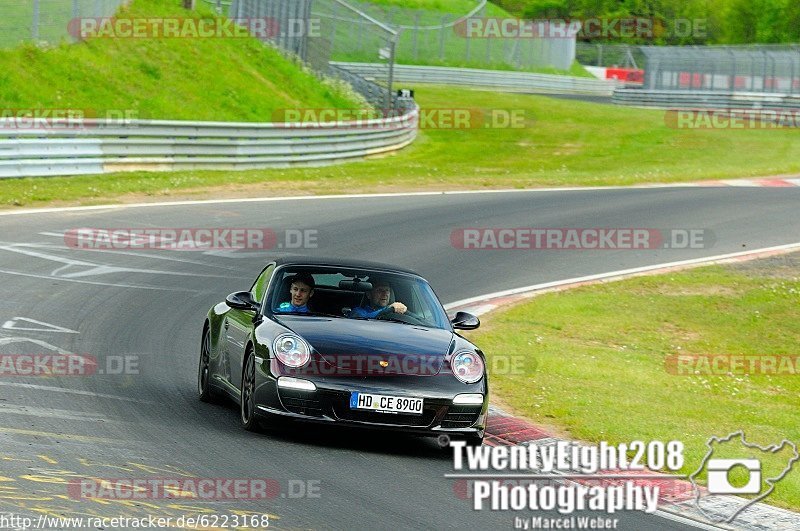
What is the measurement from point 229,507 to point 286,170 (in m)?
23.3

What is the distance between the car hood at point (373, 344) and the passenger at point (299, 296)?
Answer: 0.18m

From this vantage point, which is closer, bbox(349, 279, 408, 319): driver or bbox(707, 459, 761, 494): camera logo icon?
bbox(707, 459, 761, 494): camera logo icon

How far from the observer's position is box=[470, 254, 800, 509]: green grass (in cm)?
1076

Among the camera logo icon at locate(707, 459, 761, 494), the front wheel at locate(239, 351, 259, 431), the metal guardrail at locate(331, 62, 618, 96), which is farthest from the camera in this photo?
the metal guardrail at locate(331, 62, 618, 96)

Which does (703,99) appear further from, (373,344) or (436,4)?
(373,344)

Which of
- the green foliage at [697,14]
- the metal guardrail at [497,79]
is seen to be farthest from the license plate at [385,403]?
the green foliage at [697,14]

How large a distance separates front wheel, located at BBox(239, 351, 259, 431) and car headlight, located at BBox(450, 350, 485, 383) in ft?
4.63

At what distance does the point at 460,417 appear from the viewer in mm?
9109

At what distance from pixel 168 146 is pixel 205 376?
57.1ft

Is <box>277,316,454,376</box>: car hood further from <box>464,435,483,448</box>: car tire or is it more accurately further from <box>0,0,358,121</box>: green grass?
<box>0,0,358,121</box>: green grass

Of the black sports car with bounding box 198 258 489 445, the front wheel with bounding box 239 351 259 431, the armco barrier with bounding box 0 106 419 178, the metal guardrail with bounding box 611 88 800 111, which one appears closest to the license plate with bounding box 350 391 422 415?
the black sports car with bounding box 198 258 489 445

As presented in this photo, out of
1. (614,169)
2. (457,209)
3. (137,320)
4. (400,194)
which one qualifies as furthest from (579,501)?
(614,169)

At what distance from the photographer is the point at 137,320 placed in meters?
13.6

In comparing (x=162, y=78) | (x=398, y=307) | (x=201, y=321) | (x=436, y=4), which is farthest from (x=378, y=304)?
(x=436, y=4)
